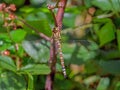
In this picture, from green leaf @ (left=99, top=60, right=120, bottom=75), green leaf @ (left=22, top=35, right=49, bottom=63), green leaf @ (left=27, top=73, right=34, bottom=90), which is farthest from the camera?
green leaf @ (left=99, top=60, right=120, bottom=75)

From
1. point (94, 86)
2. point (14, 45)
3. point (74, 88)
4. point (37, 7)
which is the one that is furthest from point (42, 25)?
point (94, 86)

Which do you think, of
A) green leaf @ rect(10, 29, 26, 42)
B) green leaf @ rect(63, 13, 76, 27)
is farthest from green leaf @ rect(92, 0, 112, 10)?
green leaf @ rect(10, 29, 26, 42)

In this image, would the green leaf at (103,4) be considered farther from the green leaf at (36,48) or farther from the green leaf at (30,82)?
the green leaf at (30,82)

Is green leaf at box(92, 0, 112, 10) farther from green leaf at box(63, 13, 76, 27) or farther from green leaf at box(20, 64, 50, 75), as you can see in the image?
green leaf at box(20, 64, 50, 75)

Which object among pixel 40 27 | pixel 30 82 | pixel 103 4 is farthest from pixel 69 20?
pixel 30 82

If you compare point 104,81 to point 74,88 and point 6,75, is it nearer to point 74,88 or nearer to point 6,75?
point 74,88

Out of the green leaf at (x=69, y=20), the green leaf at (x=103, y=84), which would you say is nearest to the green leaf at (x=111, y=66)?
the green leaf at (x=103, y=84)
